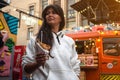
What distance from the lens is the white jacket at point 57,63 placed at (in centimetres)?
329

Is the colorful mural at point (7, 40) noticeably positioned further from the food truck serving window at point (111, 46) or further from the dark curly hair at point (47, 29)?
the food truck serving window at point (111, 46)

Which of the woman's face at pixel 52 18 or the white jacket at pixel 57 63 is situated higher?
the woman's face at pixel 52 18

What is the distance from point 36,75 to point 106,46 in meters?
8.99

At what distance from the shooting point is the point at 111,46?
12055mm

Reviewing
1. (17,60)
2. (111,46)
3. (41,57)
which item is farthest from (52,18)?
(111,46)

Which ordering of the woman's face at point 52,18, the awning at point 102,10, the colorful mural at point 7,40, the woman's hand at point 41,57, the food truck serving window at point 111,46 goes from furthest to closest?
the awning at point 102,10 < the food truck serving window at point 111,46 < the colorful mural at point 7,40 < the woman's face at point 52,18 < the woman's hand at point 41,57

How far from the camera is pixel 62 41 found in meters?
3.54

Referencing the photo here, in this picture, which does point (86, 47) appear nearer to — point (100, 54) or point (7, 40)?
point (100, 54)

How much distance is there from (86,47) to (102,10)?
521cm

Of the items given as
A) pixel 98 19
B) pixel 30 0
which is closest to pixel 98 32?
pixel 98 19

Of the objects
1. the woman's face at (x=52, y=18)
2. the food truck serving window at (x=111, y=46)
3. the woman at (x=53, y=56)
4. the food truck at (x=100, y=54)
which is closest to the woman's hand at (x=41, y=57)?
the woman at (x=53, y=56)

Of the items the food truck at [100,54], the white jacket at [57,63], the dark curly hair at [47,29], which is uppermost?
the dark curly hair at [47,29]

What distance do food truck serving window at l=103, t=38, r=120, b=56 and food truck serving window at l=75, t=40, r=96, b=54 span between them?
0.40m

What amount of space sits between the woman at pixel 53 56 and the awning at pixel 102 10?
43.2ft
